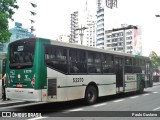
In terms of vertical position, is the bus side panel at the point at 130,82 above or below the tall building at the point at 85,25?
below

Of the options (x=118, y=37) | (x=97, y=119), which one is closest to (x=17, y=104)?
(x=97, y=119)

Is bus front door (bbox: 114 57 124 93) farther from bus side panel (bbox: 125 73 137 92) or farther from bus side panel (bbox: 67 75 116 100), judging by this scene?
bus side panel (bbox: 125 73 137 92)

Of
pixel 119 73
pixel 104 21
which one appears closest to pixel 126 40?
pixel 104 21

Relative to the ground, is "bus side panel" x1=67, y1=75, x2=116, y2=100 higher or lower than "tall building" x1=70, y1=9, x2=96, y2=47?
lower

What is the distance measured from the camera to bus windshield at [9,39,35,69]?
10.9 meters

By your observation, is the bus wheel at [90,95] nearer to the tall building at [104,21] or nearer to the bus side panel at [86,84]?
the bus side panel at [86,84]

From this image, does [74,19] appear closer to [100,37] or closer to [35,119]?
[100,37]

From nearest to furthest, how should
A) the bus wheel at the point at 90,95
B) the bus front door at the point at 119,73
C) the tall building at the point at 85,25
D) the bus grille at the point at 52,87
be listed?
1. the bus grille at the point at 52,87
2. the bus wheel at the point at 90,95
3. the bus front door at the point at 119,73
4. the tall building at the point at 85,25

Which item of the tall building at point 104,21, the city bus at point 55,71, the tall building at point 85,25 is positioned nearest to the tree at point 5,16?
the city bus at point 55,71

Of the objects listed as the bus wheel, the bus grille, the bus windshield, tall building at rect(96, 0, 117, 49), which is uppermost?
tall building at rect(96, 0, 117, 49)

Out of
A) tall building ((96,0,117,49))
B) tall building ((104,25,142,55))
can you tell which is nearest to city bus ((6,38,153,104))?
tall building ((104,25,142,55))

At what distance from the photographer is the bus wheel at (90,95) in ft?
42.9

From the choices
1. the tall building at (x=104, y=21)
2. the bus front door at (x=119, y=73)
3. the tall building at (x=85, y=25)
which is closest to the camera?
the bus front door at (x=119, y=73)

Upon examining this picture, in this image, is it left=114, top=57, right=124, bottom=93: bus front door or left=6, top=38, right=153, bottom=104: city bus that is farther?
left=114, top=57, right=124, bottom=93: bus front door
